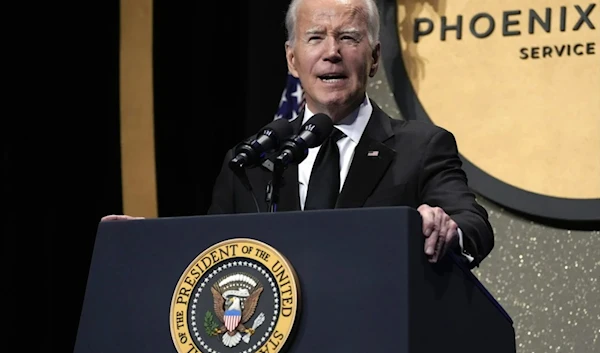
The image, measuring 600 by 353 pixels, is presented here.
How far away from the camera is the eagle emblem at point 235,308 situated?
63.8 inches

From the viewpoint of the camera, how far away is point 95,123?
3350 millimetres

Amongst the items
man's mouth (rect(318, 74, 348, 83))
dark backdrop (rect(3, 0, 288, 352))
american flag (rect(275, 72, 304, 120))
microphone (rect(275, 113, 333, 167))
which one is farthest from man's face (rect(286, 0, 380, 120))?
dark backdrop (rect(3, 0, 288, 352))

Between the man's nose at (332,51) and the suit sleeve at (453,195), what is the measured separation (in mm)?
250

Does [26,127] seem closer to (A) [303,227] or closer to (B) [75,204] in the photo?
(B) [75,204]

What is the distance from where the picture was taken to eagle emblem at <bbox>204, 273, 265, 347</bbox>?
1621mm

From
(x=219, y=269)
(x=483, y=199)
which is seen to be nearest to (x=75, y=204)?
(x=483, y=199)

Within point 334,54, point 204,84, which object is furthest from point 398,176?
point 204,84

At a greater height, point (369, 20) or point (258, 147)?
point (369, 20)

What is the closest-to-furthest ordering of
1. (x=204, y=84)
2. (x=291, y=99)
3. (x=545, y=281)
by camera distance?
(x=545, y=281), (x=291, y=99), (x=204, y=84)

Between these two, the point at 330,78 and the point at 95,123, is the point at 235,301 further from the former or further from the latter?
the point at 95,123

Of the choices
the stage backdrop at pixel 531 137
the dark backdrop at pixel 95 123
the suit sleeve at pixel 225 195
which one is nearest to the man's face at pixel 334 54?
the suit sleeve at pixel 225 195

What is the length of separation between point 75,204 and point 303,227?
172 centimetres

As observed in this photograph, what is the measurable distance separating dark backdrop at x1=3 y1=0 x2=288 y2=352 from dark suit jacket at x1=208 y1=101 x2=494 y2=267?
1.08 m

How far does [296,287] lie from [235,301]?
3.8 inches
